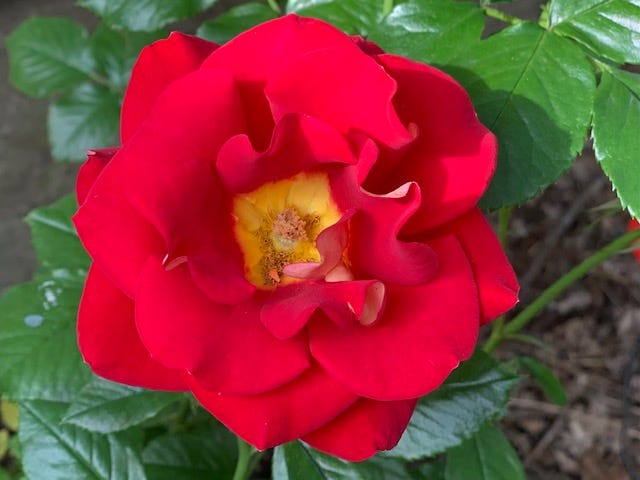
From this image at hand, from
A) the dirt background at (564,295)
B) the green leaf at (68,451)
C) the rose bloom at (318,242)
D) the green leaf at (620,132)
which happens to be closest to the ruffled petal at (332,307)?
the rose bloom at (318,242)

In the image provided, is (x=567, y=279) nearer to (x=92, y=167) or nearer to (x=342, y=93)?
(x=342, y=93)

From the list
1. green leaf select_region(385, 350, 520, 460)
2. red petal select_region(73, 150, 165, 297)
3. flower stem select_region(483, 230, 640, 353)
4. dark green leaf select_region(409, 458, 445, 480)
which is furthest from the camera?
dark green leaf select_region(409, 458, 445, 480)

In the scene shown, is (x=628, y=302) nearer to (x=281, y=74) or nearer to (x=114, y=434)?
(x=114, y=434)

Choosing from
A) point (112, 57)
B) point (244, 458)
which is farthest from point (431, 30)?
point (112, 57)

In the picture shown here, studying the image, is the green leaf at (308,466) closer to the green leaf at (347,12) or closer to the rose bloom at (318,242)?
the rose bloom at (318,242)

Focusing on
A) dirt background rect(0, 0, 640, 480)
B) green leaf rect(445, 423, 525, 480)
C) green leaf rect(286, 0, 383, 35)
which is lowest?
dirt background rect(0, 0, 640, 480)

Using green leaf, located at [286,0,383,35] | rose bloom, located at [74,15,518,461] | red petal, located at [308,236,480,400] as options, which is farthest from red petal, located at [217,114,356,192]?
green leaf, located at [286,0,383,35]

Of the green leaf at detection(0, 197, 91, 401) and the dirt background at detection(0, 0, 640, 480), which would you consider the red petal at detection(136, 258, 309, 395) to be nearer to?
the green leaf at detection(0, 197, 91, 401)

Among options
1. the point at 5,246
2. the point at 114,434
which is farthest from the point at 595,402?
the point at 5,246
